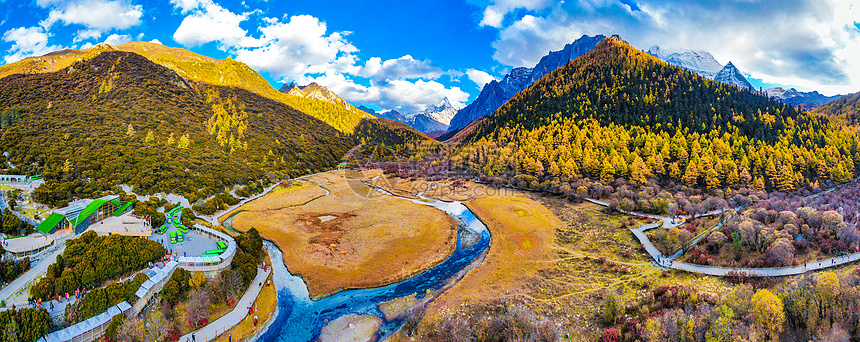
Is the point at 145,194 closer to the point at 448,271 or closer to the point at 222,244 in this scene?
the point at 222,244

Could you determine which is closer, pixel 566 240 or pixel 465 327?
pixel 465 327

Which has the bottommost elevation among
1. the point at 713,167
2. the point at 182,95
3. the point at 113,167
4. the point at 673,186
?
the point at 113,167

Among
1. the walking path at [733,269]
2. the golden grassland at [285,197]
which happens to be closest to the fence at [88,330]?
the golden grassland at [285,197]

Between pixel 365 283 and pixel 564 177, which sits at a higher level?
pixel 564 177

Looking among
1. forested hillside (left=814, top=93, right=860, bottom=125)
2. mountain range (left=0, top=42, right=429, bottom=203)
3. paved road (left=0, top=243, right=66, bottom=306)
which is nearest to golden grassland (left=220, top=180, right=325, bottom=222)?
mountain range (left=0, top=42, right=429, bottom=203)

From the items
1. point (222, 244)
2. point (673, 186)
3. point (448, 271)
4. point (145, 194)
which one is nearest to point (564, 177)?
point (673, 186)

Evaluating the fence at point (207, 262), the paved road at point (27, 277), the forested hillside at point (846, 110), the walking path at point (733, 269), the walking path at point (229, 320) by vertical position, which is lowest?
the walking path at point (229, 320)

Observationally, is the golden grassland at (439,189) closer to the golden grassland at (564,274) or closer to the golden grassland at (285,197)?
the golden grassland at (285,197)
